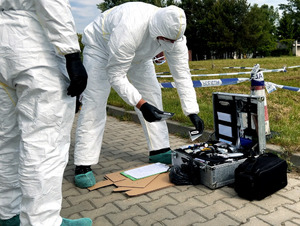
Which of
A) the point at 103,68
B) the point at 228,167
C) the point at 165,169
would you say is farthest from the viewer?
the point at 165,169

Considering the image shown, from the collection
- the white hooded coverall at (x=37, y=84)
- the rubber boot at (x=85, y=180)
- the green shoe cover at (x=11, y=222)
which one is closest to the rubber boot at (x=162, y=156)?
the rubber boot at (x=85, y=180)

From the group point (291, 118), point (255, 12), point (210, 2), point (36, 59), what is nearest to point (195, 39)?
point (210, 2)

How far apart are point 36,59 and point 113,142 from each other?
3.15 metres

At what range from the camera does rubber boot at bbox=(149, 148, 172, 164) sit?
12.3 ft

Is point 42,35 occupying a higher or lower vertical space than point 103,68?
higher

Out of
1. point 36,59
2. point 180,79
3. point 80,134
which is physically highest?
point 36,59

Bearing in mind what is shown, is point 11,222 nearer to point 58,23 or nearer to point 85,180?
point 85,180

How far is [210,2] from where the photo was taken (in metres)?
51.6

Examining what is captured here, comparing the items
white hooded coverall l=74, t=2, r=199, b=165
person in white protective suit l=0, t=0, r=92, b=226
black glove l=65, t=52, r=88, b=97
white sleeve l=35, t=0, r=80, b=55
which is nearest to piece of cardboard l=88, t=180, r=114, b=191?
white hooded coverall l=74, t=2, r=199, b=165

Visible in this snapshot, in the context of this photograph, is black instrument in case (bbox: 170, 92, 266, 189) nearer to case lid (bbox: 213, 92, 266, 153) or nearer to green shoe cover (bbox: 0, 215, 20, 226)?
case lid (bbox: 213, 92, 266, 153)

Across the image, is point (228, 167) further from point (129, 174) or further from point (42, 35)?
point (42, 35)

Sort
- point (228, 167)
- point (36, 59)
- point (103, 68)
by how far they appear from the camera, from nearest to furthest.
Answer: point (36, 59)
point (228, 167)
point (103, 68)

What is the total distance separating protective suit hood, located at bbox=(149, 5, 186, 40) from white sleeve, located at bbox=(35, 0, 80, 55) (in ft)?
3.36

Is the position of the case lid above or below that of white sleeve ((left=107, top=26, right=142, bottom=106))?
below
